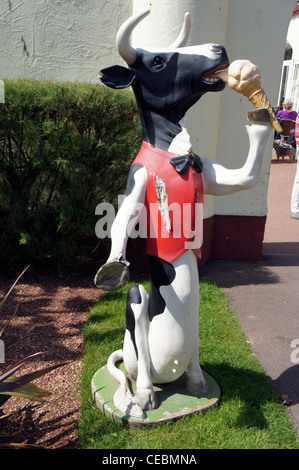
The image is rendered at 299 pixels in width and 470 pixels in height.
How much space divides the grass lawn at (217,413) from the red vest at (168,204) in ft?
3.50

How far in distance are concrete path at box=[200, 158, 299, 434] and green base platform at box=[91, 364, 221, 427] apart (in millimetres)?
640

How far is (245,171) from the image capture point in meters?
2.45

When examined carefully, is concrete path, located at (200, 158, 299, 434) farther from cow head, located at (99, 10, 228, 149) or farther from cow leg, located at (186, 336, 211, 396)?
cow head, located at (99, 10, 228, 149)

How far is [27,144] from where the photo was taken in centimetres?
490

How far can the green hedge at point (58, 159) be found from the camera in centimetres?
458

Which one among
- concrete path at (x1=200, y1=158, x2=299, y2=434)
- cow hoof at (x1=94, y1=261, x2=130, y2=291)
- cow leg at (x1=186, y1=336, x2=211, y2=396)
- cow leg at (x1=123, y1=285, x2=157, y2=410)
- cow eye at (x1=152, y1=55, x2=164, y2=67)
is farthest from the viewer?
concrete path at (x1=200, y1=158, x2=299, y2=434)

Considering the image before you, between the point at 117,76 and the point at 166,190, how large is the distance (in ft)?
2.21

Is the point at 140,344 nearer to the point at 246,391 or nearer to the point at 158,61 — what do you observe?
the point at 246,391

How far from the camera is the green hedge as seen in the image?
15.0 ft

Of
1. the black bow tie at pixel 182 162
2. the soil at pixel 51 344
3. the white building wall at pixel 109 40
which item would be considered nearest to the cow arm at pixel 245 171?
the black bow tie at pixel 182 162

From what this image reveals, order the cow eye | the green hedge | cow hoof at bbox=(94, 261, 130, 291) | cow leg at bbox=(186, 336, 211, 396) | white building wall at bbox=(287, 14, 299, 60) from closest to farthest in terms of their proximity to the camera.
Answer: cow hoof at bbox=(94, 261, 130, 291)
the cow eye
cow leg at bbox=(186, 336, 211, 396)
the green hedge
white building wall at bbox=(287, 14, 299, 60)

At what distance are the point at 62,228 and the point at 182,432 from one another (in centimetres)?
285

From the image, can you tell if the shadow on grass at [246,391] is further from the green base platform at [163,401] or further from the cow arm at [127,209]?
the cow arm at [127,209]

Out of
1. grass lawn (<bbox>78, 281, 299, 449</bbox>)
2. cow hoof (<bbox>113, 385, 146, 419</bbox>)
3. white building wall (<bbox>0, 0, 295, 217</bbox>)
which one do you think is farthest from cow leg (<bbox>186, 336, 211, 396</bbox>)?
white building wall (<bbox>0, 0, 295, 217</bbox>)
